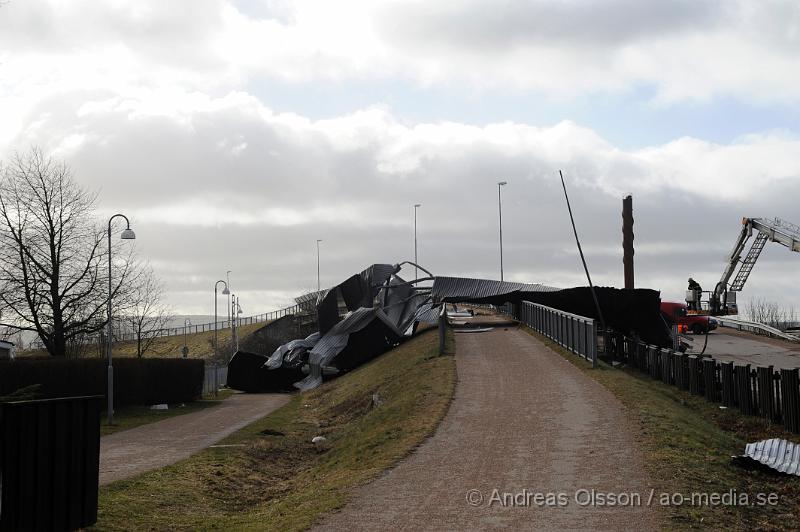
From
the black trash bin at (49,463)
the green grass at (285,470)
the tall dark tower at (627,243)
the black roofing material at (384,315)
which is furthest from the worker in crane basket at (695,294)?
the black trash bin at (49,463)

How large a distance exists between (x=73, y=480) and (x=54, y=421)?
756mm

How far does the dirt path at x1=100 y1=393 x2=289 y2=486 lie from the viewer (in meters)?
18.8

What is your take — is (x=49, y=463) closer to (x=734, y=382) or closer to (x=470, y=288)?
Answer: (x=734, y=382)

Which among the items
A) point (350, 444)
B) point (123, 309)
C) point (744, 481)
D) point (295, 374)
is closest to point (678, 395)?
point (350, 444)

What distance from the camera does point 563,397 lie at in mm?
20703

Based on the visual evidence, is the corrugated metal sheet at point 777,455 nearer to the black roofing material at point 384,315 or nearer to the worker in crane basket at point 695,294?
the black roofing material at point 384,315

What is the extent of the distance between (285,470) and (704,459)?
9.28 m

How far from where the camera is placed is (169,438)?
82.5 ft

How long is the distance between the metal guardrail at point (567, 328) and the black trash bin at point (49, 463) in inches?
725

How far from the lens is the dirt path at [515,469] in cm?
1030

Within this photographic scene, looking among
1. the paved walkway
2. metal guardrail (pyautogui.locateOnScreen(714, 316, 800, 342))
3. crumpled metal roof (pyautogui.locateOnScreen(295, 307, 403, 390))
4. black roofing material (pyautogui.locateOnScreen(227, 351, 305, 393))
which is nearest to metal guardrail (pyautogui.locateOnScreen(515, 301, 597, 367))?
the paved walkway

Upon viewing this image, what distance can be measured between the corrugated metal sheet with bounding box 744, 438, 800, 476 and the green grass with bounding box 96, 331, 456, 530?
18.2 feet

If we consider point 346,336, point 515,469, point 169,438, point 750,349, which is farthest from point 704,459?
point 346,336

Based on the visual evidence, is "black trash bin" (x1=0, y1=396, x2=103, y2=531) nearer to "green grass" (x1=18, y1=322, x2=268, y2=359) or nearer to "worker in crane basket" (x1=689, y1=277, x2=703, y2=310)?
"worker in crane basket" (x1=689, y1=277, x2=703, y2=310)
